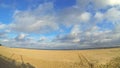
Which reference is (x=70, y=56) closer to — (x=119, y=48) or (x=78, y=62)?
(x=78, y=62)

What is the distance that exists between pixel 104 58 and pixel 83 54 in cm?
1235

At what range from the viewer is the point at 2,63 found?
2767 centimetres

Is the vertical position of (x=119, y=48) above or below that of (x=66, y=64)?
above

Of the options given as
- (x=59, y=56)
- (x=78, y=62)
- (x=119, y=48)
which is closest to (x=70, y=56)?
(x=59, y=56)

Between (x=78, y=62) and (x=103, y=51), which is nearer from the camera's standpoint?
(x=78, y=62)

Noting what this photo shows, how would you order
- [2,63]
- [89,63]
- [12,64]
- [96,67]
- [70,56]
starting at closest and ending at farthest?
[2,63]
[12,64]
[96,67]
[89,63]
[70,56]

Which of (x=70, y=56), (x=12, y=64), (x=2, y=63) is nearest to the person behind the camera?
(x=2, y=63)

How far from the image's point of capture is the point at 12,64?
2953 cm

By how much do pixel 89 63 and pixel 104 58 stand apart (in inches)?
233

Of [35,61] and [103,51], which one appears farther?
[103,51]

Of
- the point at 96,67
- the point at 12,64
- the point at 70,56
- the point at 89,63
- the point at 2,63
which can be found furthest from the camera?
the point at 70,56

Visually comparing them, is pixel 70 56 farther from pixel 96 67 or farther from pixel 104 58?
pixel 96 67

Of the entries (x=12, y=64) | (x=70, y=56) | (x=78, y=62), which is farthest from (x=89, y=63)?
(x=12, y=64)

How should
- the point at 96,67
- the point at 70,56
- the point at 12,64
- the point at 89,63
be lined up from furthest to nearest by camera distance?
the point at 70,56, the point at 89,63, the point at 96,67, the point at 12,64
